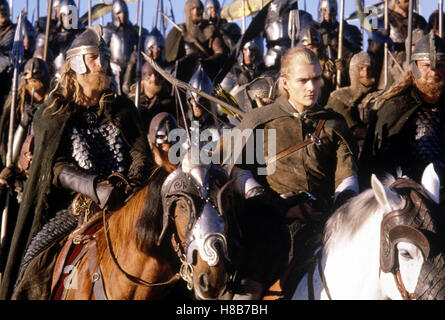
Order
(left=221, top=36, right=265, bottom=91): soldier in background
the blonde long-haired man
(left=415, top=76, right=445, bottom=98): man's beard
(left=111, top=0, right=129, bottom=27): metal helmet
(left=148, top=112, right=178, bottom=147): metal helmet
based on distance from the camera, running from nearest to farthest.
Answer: the blonde long-haired man < (left=415, top=76, right=445, bottom=98): man's beard < (left=148, top=112, right=178, bottom=147): metal helmet < (left=221, top=36, right=265, bottom=91): soldier in background < (left=111, top=0, right=129, bottom=27): metal helmet

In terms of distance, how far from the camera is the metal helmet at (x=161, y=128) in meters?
9.93

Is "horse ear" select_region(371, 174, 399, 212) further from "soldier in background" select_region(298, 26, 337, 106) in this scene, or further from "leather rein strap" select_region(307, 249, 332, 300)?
"soldier in background" select_region(298, 26, 337, 106)

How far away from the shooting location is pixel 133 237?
247 inches

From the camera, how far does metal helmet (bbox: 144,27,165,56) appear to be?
53.2ft

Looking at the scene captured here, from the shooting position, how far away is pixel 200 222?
568cm

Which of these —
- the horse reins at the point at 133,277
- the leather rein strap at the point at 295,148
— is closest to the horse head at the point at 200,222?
the horse reins at the point at 133,277

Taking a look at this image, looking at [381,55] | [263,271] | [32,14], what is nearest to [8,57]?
[32,14]

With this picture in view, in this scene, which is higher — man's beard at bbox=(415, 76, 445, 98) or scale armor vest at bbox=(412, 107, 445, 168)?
man's beard at bbox=(415, 76, 445, 98)

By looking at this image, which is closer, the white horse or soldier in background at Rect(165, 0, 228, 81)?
the white horse

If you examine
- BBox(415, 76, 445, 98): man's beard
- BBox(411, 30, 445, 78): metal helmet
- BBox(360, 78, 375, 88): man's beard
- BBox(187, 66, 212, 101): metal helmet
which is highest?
BBox(411, 30, 445, 78): metal helmet

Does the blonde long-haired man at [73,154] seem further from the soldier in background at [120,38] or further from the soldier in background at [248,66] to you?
the soldier in background at [120,38]

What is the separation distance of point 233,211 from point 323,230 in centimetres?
58

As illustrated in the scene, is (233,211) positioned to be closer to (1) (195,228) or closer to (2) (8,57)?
(1) (195,228)
